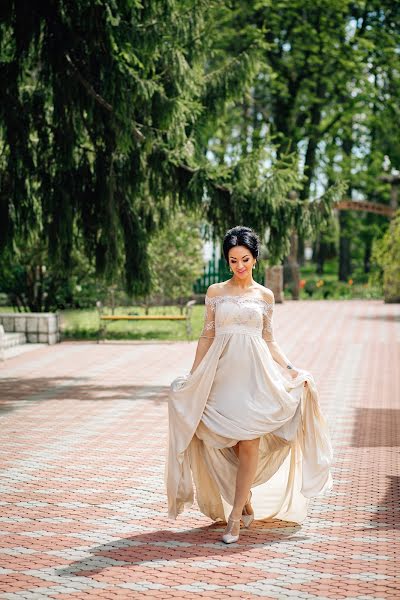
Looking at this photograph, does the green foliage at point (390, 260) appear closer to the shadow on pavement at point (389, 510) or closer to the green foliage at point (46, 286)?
the green foliage at point (46, 286)

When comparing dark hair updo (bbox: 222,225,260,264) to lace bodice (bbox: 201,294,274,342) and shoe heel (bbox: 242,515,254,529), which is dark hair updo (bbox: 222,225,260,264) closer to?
lace bodice (bbox: 201,294,274,342)

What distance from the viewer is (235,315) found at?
7.12 metres

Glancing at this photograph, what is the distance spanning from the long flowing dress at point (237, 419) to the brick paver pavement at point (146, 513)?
291 millimetres

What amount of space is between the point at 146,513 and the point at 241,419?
1248 mm

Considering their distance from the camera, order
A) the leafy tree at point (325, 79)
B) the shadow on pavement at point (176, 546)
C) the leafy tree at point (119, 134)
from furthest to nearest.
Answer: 1. the leafy tree at point (325, 79)
2. the leafy tree at point (119, 134)
3. the shadow on pavement at point (176, 546)

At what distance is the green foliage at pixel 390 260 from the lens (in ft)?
103

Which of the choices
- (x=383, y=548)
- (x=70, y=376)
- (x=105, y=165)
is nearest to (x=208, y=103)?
(x=105, y=165)

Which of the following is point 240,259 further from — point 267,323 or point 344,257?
point 344,257

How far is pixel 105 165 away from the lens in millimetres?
16328

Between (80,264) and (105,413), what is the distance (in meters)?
11.9

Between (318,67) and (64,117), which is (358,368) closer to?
(64,117)

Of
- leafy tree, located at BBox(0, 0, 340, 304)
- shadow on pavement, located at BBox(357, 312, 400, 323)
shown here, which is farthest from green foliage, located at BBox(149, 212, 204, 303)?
leafy tree, located at BBox(0, 0, 340, 304)

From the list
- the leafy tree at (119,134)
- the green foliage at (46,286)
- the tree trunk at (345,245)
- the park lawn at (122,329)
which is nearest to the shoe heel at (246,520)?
the leafy tree at (119,134)

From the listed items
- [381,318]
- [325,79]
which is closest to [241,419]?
[381,318]
